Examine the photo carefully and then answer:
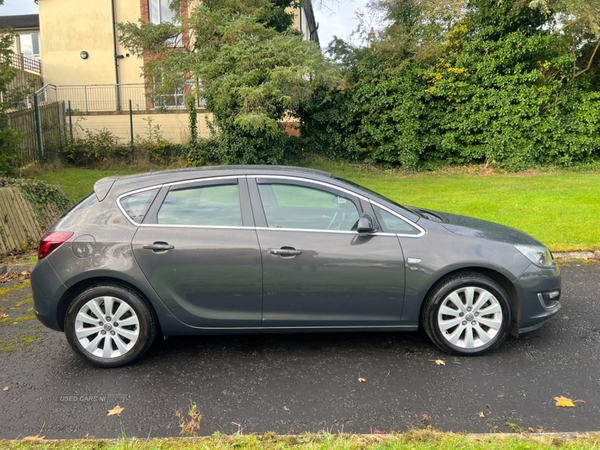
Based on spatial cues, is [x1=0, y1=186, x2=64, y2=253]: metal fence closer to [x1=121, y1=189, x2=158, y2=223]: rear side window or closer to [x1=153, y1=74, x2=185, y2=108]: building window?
[x1=121, y1=189, x2=158, y2=223]: rear side window

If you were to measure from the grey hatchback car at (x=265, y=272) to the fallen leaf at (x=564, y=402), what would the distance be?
0.74m

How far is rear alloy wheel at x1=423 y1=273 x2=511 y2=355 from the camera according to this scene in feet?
13.1

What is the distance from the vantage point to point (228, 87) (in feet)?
48.9

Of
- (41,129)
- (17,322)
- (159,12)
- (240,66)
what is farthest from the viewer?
(159,12)

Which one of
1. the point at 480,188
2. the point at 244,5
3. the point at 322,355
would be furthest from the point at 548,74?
the point at 322,355

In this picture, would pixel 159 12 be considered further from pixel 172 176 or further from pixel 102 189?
pixel 172 176

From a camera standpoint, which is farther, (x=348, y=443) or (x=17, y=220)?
(x=17, y=220)

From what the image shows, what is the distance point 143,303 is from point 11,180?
6.05 metres

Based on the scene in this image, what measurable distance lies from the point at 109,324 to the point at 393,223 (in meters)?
2.55

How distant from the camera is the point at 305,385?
3.64m

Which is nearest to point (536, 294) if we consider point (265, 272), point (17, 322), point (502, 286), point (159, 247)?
point (502, 286)

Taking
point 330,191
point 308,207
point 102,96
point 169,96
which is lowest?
point 308,207

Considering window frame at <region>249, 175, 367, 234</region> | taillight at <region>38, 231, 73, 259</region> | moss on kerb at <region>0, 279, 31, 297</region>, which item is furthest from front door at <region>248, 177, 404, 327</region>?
moss on kerb at <region>0, 279, 31, 297</region>

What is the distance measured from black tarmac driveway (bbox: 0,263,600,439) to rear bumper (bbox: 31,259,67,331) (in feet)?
1.41
